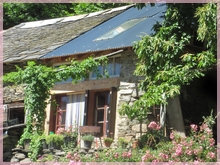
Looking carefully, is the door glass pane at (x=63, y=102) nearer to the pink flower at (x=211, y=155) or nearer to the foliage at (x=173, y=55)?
the foliage at (x=173, y=55)

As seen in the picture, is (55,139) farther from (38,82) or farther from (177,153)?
(177,153)

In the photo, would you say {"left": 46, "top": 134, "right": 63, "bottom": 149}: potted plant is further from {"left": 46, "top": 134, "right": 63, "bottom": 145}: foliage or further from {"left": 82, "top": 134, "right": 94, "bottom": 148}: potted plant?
{"left": 82, "top": 134, "right": 94, "bottom": 148}: potted plant

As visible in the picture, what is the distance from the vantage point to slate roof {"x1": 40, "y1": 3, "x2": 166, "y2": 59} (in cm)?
1461

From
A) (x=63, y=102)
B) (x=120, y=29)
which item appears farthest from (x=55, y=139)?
(x=120, y=29)

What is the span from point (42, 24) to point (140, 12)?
6.43m

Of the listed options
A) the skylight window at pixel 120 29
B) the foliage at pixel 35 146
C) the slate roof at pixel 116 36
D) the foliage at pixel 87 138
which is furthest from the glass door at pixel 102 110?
the foliage at pixel 35 146

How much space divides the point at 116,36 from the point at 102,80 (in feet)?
4.86

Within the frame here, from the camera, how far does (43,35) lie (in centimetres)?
1997

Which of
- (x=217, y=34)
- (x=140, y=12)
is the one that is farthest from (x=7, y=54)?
(x=217, y=34)

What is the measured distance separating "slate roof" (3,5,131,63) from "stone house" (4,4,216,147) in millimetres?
53

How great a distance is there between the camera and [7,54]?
18.1 m

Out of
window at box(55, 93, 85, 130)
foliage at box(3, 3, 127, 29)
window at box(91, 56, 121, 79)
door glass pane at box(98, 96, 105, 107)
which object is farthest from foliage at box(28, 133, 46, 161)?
foliage at box(3, 3, 127, 29)

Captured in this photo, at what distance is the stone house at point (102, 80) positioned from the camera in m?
14.3

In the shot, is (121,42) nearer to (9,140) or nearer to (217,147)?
(9,140)
